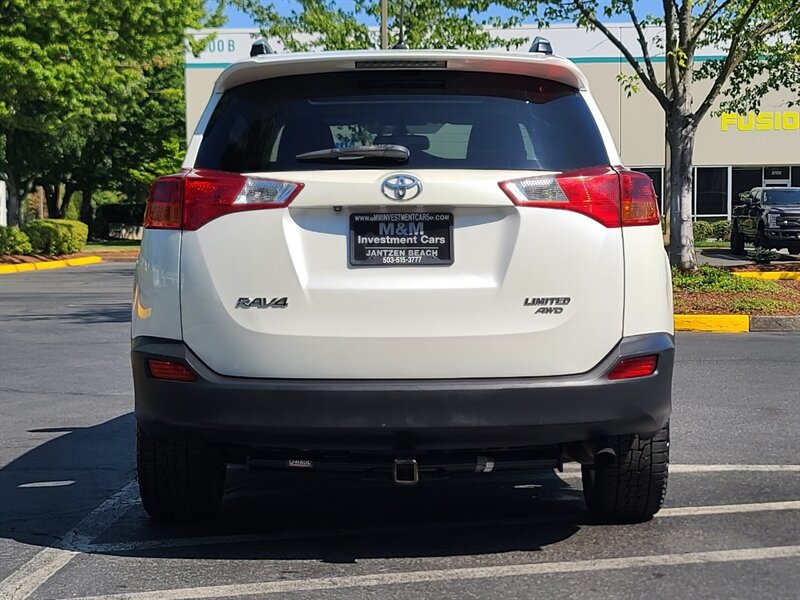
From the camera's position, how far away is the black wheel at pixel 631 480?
4.43 m

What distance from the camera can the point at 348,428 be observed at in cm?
391

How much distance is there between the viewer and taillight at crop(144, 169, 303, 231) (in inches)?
158

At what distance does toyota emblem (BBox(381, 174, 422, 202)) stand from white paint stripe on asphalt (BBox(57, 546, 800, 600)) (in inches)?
51.2

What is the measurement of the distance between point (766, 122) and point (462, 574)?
43954 mm

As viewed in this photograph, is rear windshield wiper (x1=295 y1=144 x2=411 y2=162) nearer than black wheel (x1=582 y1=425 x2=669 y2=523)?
Yes

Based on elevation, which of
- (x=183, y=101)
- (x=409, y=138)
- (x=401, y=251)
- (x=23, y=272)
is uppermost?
(x=183, y=101)

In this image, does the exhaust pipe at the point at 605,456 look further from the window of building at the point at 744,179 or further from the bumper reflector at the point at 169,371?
the window of building at the point at 744,179

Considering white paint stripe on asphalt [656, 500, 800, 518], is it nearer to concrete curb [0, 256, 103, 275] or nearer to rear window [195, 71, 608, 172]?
rear window [195, 71, 608, 172]

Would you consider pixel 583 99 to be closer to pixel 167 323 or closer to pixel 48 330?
pixel 167 323

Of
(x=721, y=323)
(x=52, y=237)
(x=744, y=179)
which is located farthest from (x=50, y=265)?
(x=744, y=179)

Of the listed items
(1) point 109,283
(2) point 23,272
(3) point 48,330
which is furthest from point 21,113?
(3) point 48,330

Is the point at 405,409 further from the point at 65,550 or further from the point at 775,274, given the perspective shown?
the point at 775,274

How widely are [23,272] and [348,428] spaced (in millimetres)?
24409

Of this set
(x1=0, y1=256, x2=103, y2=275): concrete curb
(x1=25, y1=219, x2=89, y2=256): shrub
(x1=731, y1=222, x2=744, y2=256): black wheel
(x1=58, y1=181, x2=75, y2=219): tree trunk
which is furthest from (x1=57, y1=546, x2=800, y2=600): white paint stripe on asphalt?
(x1=58, y1=181, x2=75, y2=219): tree trunk
